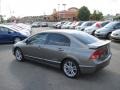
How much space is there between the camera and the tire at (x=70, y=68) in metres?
6.58

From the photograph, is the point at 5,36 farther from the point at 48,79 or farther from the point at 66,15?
the point at 66,15

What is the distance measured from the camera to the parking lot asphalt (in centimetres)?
591

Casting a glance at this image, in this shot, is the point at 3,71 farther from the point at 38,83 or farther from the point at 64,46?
the point at 64,46

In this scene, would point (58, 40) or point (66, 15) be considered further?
point (66, 15)

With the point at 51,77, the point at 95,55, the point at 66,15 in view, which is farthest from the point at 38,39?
the point at 66,15

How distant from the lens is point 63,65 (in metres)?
6.96

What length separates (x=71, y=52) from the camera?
6.60 metres

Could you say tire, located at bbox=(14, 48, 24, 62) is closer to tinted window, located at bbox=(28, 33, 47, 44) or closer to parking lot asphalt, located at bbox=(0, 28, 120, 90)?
parking lot asphalt, located at bbox=(0, 28, 120, 90)

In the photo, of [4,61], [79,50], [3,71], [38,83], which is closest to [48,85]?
[38,83]

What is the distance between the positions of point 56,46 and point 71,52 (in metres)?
0.72

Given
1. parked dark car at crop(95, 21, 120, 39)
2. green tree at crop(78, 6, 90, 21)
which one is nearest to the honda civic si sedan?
parked dark car at crop(95, 21, 120, 39)

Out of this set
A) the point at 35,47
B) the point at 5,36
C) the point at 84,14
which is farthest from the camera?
the point at 84,14

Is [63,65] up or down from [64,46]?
down

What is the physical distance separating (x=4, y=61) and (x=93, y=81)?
4.35 m
